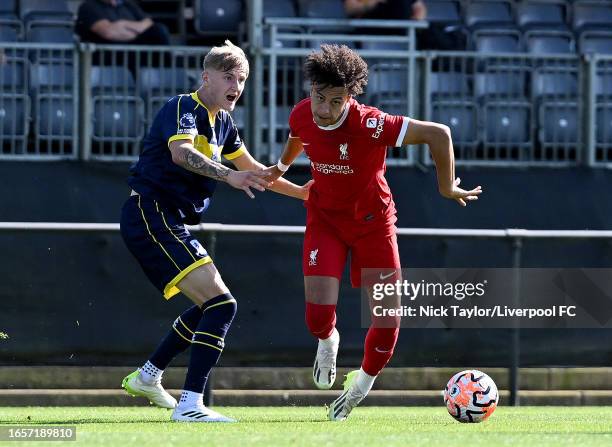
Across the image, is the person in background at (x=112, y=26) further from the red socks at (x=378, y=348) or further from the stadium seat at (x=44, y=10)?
the red socks at (x=378, y=348)

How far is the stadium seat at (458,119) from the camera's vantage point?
43.4ft

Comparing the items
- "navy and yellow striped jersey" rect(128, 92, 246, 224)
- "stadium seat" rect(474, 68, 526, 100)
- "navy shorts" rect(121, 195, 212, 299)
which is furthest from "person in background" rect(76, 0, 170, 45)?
"navy shorts" rect(121, 195, 212, 299)

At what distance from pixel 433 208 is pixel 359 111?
4.85m

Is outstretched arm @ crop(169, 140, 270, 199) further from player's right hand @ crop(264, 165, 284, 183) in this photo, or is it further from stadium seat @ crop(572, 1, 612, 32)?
stadium seat @ crop(572, 1, 612, 32)

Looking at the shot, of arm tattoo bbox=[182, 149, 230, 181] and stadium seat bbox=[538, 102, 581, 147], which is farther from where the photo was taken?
stadium seat bbox=[538, 102, 581, 147]

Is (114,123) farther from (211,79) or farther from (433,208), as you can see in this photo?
(211,79)

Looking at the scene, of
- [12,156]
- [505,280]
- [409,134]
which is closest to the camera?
[409,134]

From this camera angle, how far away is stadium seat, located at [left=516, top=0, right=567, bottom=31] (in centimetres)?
1533

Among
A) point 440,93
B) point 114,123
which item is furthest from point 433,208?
point 114,123

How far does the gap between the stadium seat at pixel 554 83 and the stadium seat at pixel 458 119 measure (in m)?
0.70

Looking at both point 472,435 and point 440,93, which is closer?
point 472,435

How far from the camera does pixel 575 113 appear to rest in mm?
13539

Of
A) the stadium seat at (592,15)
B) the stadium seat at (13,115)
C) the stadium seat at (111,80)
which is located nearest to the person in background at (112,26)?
the stadium seat at (111,80)

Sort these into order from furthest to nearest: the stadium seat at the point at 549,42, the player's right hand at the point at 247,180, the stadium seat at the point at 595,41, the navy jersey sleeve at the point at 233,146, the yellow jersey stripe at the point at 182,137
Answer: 1. the stadium seat at the point at 595,41
2. the stadium seat at the point at 549,42
3. the navy jersey sleeve at the point at 233,146
4. the yellow jersey stripe at the point at 182,137
5. the player's right hand at the point at 247,180
